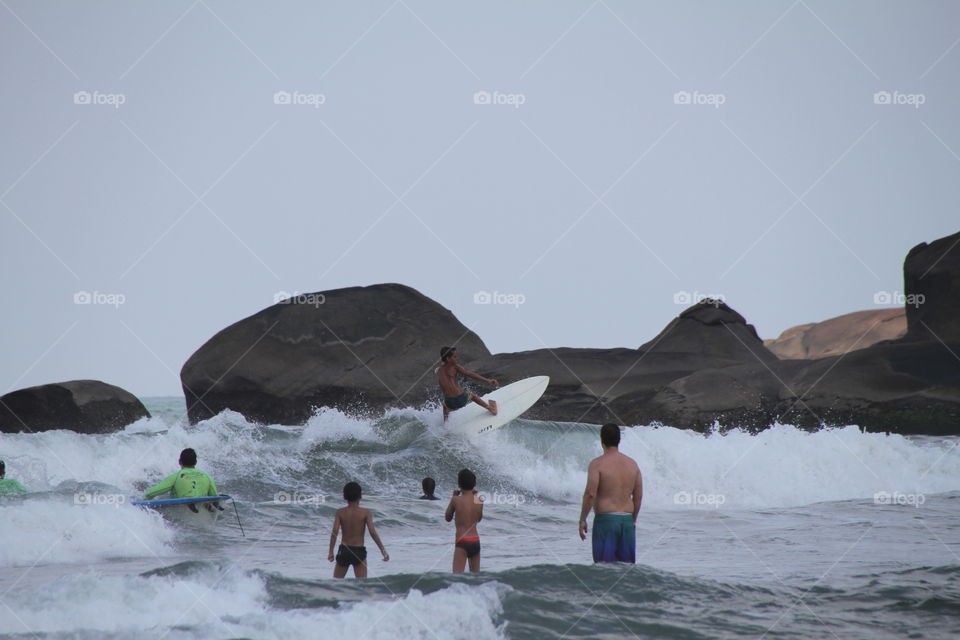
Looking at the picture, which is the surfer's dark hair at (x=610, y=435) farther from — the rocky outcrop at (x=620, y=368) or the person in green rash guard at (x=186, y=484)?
the rocky outcrop at (x=620, y=368)

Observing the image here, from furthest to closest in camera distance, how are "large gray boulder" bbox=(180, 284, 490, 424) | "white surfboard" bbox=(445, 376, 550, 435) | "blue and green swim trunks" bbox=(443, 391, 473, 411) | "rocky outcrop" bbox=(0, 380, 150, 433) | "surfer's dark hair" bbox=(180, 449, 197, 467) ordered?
"large gray boulder" bbox=(180, 284, 490, 424), "rocky outcrop" bbox=(0, 380, 150, 433), "white surfboard" bbox=(445, 376, 550, 435), "blue and green swim trunks" bbox=(443, 391, 473, 411), "surfer's dark hair" bbox=(180, 449, 197, 467)

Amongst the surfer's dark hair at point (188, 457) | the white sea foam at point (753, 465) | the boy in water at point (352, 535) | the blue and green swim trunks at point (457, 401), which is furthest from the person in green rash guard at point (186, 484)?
the blue and green swim trunks at point (457, 401)

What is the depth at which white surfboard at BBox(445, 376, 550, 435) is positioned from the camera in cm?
1705

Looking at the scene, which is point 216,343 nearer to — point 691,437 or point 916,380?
point 691,437

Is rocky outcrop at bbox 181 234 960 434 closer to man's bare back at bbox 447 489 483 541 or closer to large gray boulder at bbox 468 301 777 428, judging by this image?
large gray boulder at bbox 468 301 777 428

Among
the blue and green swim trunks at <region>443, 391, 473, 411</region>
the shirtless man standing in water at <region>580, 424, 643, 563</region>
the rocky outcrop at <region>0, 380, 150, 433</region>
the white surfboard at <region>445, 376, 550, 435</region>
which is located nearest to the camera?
the shirtless man standing in water at <region>580, 424, 643, 563</region>

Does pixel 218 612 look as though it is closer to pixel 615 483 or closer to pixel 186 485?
pixel 615 483

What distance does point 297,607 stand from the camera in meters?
6.72

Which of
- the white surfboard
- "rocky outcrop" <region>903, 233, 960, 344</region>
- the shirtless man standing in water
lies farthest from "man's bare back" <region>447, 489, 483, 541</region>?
"rocky outcrop" <region>903, 233, 960, 344</region>

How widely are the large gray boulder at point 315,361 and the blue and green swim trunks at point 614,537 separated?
1508 cm

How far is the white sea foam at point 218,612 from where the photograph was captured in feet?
20.3

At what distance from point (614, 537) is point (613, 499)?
1.14ft

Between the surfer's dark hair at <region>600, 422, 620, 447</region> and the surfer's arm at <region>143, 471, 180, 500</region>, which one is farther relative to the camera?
the surfer's arm at <region>143, 471, 180, 500</region>

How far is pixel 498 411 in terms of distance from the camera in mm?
17297
